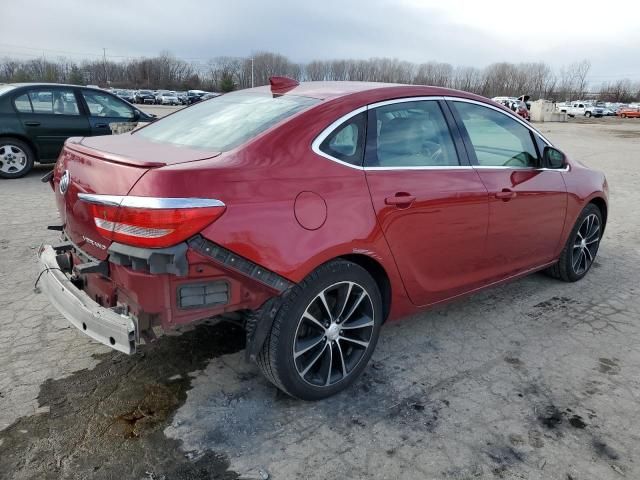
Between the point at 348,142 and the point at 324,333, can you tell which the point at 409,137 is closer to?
the point at 348,142

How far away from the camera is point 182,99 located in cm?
6525

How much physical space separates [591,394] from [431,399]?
979 mm

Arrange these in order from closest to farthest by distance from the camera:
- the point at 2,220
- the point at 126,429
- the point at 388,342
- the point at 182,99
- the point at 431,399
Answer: the point at 126,429 < the point at 431,399 < the point at 388,342 < the point at 2,220 < the point at 182,99

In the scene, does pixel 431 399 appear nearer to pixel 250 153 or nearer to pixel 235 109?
pixel 250 153

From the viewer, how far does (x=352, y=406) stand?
2.89 meters

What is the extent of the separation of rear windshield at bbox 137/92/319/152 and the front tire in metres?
0.85

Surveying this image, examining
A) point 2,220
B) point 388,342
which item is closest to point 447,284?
point 388,342

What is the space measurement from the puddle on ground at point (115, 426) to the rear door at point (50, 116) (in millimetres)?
6884

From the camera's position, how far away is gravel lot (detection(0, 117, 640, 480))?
244cm

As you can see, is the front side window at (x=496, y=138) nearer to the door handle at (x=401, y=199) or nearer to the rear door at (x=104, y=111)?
the door handle at (x=401, y=199)

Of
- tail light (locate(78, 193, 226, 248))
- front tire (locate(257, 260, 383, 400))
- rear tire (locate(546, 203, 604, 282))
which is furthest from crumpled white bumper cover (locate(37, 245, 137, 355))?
rear tire (locate(546, 203, 604, 282))

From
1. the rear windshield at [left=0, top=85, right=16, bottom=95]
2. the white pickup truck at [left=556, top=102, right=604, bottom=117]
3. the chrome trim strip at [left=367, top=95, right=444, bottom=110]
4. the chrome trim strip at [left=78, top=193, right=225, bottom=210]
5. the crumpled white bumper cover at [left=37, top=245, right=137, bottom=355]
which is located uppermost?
the chrome trim strip at [left=367, top=95, right=444, bottom=110]

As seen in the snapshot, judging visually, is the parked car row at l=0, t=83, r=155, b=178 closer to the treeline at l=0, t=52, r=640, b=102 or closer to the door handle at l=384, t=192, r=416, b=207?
the door handle at l=384, t=192, r=416, b=207

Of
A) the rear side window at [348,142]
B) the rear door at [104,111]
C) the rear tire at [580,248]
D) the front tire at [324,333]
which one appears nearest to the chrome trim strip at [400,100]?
the rear side window at [348,142]
